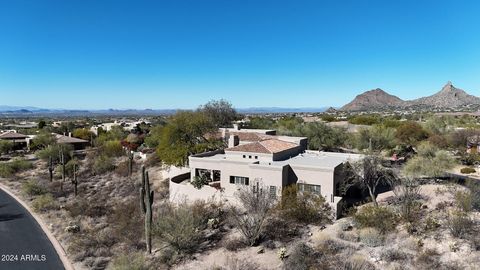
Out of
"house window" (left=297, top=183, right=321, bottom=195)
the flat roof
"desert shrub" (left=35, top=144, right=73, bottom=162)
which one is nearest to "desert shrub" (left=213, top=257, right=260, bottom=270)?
"house window" (left=297, top=183, right=321, bottom=195)

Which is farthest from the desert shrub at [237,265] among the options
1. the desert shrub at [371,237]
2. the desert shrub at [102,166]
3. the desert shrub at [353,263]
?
the desert shrub at [102,166]

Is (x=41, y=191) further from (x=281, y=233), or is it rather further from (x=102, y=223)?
(x=281, y=233)

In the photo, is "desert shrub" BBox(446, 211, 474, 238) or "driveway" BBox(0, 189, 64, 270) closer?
"desert shrub" BBox(446, 211, 474, 238)

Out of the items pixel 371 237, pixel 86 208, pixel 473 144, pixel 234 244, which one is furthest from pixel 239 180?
pixel 473 144

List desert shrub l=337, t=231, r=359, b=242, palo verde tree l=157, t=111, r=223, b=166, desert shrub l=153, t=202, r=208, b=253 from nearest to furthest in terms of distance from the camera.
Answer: desert shrub l=337, t=231, r=359, b=242 → desert shrub l=153, t=202, r=208, b=253 → palo verde tree l=157, t=111, r=223, b=166

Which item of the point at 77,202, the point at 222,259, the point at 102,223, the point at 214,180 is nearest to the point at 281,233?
the point at 222,259

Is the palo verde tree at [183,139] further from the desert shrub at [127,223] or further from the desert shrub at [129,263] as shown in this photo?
the desert shrub at [129,263]

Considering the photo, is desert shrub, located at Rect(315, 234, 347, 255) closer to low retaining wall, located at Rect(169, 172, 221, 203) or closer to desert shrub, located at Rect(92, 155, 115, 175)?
low retaining wall, located at Rect(169, 172, 221, 203)
